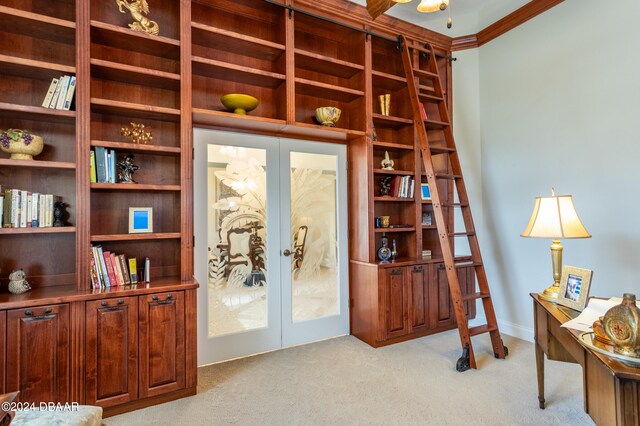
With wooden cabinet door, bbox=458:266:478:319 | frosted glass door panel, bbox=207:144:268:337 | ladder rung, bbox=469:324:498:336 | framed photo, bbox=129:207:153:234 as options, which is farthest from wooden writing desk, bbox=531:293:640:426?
framed photo, bbox=129:207:153:234

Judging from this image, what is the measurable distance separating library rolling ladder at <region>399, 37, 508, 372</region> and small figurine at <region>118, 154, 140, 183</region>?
8.74 ft

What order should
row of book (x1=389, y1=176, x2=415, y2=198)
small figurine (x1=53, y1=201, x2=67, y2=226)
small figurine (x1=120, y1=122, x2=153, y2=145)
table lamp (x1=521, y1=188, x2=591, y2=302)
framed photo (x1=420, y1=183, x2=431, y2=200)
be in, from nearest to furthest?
1. table lamp (x1=521, y1=188, x2=591, y2=302)
2. small figurine (x1=53, y1=201, x2=67, y2=226)
3. small figurine (x1=120, y1=122, x2=153, y2=145)
4. row of book (x1=389, y1=176, x2=415, y2=198)
5. framed photo (x1=420, y1=183, x2=431, y2=200)

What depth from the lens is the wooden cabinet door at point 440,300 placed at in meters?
3.62

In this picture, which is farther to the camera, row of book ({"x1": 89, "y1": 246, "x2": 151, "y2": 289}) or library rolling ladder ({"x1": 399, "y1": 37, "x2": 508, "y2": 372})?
library rolling ladder ({"x1": 399, "y1": 37, "x2": 508, "y2": 372})

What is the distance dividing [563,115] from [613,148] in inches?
22.0

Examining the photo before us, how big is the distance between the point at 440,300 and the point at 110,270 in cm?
325

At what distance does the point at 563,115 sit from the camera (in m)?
3.14

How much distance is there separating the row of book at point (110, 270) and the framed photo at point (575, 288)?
2948mm

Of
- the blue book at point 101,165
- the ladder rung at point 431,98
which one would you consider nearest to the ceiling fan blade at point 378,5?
the ladder rung at point 431,98

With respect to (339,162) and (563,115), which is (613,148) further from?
(339,162)

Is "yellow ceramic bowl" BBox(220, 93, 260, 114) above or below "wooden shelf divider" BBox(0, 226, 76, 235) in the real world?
above

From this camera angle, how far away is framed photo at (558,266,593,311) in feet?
6.30

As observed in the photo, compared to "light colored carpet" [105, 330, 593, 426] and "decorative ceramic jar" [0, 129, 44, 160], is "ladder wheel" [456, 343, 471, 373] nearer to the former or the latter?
"light colored carpet" [105, 330, 593, 426]

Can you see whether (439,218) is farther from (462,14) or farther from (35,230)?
(35,230)
